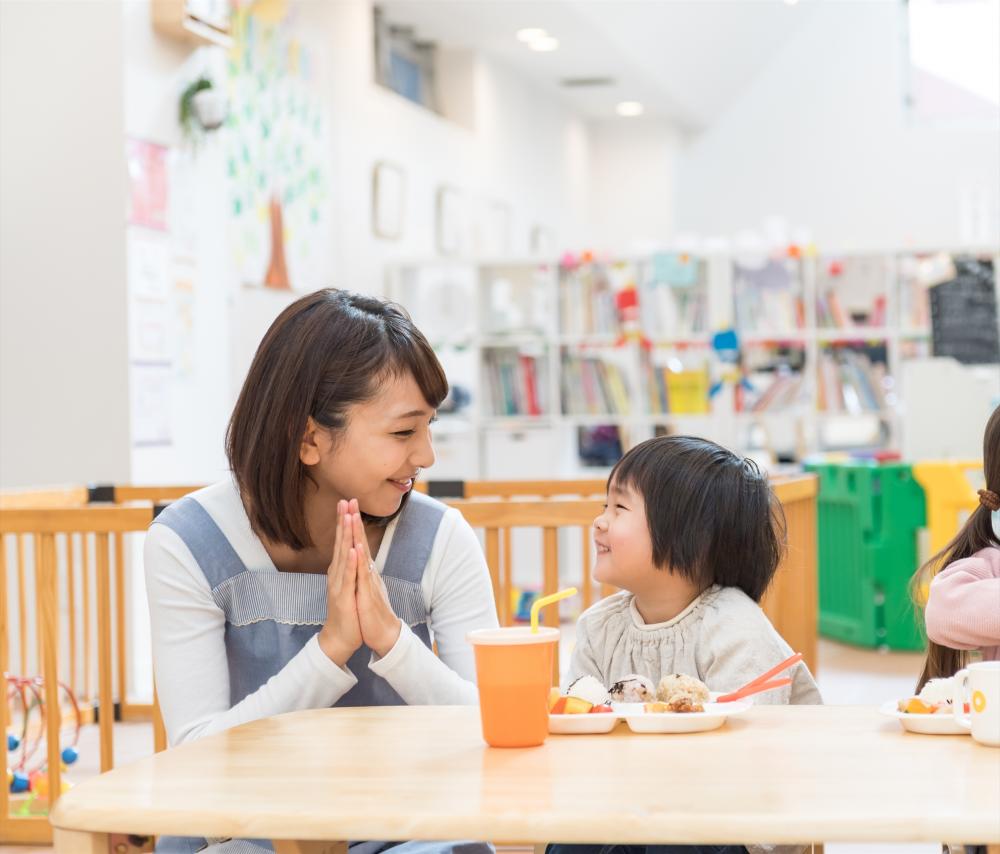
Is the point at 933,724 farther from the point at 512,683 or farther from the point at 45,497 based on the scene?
the point at 45,497

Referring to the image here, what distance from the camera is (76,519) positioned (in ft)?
9.50

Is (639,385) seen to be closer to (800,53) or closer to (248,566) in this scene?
(800,53)

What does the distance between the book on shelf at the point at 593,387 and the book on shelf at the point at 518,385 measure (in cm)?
12

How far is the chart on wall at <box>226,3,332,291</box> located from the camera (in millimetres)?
5895

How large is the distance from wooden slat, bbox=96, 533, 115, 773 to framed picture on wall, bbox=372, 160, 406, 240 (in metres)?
4.54

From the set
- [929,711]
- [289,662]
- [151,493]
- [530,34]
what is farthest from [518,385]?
[929,711]

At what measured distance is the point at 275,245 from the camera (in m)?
6.21

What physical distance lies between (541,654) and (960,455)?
5.18 meters

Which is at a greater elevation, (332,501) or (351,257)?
(351,257)

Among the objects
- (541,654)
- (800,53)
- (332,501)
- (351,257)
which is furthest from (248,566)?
(800,53)

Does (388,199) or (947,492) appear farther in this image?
(388,199)

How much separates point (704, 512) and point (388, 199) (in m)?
5.83

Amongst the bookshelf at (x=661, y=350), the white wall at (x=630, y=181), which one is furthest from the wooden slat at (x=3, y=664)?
the white wall at (x=630, y=181)

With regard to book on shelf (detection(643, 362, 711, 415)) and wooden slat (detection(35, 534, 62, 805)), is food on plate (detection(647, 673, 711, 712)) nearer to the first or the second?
wooden slat (detection(35, 534, 62, 805))
